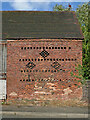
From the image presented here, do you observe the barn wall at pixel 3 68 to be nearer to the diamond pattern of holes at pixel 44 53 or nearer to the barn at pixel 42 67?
the barn at pixel 42 67

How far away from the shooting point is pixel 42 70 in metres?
10.5

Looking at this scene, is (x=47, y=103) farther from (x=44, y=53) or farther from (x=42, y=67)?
(x=44, y=53)

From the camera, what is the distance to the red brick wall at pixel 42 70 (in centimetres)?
1052

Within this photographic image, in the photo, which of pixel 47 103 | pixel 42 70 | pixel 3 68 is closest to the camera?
pixel 47 103

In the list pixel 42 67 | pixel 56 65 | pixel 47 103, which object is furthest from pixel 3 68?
pixel 47 103

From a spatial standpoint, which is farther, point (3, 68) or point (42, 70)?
point (3, 68)

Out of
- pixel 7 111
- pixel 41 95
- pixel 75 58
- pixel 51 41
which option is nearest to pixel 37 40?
pixel 51 41

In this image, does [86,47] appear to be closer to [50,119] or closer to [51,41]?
[51,41]

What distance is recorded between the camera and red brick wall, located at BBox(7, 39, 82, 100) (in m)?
10.5

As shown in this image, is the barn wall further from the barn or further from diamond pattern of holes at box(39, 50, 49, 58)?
diamond pattern of holes at box(39, 50, 49, 58)

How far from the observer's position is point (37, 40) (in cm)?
1059

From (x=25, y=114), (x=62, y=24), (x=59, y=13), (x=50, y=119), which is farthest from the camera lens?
(x=59, y=13)

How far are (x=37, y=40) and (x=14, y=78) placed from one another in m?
2.30

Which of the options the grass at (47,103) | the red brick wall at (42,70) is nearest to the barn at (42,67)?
the red brick wall at (42,70)
